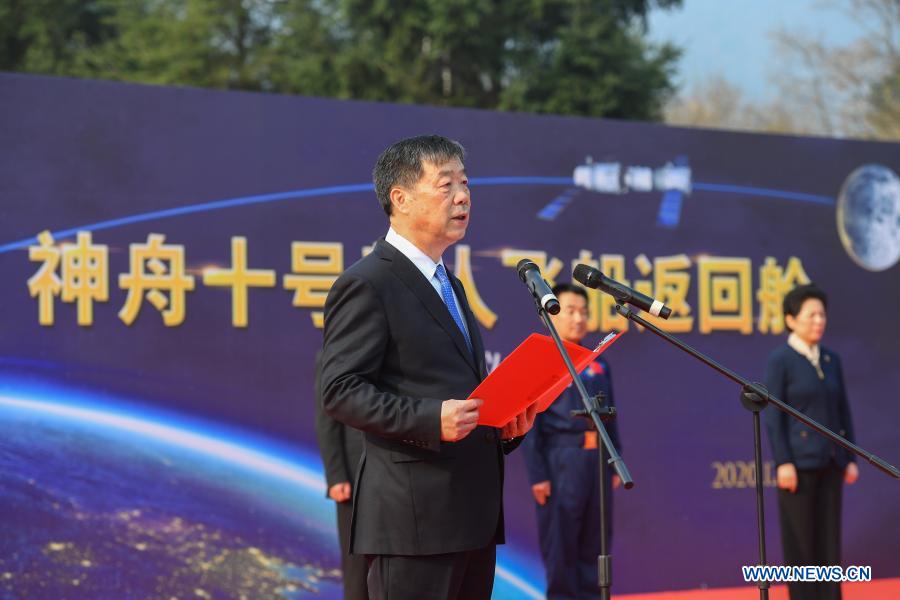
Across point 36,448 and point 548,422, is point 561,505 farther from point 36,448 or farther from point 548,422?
point 36,448

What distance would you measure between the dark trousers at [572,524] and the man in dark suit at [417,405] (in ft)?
6.86

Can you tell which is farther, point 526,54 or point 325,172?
point 526,54

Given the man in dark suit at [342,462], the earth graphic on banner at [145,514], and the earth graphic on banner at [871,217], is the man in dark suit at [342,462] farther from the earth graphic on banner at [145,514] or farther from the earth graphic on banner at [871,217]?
the earth graphic on banner at [871,217]

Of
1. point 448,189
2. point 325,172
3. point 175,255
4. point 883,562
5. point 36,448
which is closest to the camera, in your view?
point 448,189

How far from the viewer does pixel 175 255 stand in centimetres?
433

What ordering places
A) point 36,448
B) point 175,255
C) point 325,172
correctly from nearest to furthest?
point 36,448, point 175,255, point 325,172

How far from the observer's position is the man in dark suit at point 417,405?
79.4 inches

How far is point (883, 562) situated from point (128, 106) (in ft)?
14.3

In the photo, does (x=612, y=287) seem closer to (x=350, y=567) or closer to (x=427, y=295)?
(x=427, y=295)

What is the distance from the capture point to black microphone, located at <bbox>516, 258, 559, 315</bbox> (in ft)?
6.63

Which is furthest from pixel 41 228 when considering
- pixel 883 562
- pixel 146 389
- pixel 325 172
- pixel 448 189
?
pixel 883 562

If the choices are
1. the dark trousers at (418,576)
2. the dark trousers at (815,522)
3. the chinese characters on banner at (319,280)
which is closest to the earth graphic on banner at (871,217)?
the chinese characters on banner at (319,280)

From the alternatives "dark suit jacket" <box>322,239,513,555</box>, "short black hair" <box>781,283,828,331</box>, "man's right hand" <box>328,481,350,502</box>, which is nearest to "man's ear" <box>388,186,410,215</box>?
"dark suit jacket" <box>322,239,513,555</box>

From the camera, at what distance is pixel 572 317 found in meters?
4.22
